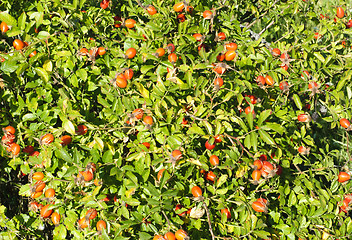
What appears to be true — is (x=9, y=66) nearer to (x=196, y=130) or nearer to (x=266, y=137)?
(x=196, y=130)

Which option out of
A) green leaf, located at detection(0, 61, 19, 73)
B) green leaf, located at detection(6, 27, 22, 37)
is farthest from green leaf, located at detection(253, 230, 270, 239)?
green leaf, located at detection(6, 27, 22, 37)

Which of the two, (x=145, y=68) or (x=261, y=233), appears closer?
(x=261, y=233)

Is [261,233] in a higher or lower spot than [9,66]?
lower

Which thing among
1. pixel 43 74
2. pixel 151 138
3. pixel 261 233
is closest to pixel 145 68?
pixel 151 138

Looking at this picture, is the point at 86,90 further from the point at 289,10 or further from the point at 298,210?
the point at 289,10

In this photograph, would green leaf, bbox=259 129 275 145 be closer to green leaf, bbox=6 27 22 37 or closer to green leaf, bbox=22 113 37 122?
green leaf, bbox=22 113 37 122

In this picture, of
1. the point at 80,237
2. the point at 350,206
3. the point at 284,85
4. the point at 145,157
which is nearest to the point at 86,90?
the point at 145,157

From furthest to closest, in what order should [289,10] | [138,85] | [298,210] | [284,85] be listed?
[289,10]
[284,85]
[298,210]
[138,85]

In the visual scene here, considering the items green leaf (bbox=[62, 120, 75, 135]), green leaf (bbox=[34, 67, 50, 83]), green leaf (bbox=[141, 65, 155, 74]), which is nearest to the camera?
green leaf (bbox=[62, 120, 75, 135])

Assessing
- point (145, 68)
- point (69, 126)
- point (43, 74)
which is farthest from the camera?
point (145, 68)

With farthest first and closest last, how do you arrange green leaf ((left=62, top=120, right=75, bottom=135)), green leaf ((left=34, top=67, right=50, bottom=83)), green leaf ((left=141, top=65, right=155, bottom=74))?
1. green leaf ((left=141, top=65, right=155, bottom=74))
2. green leaf ((left=34, top=67, right=50, bottom=83))
3. green leaf ((left=62, top=120, right=75, bottom=135))

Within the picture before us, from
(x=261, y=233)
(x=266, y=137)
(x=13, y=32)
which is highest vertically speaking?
(x=13, y=32)

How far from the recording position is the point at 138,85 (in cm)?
158

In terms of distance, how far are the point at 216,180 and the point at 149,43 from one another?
0.81 m
